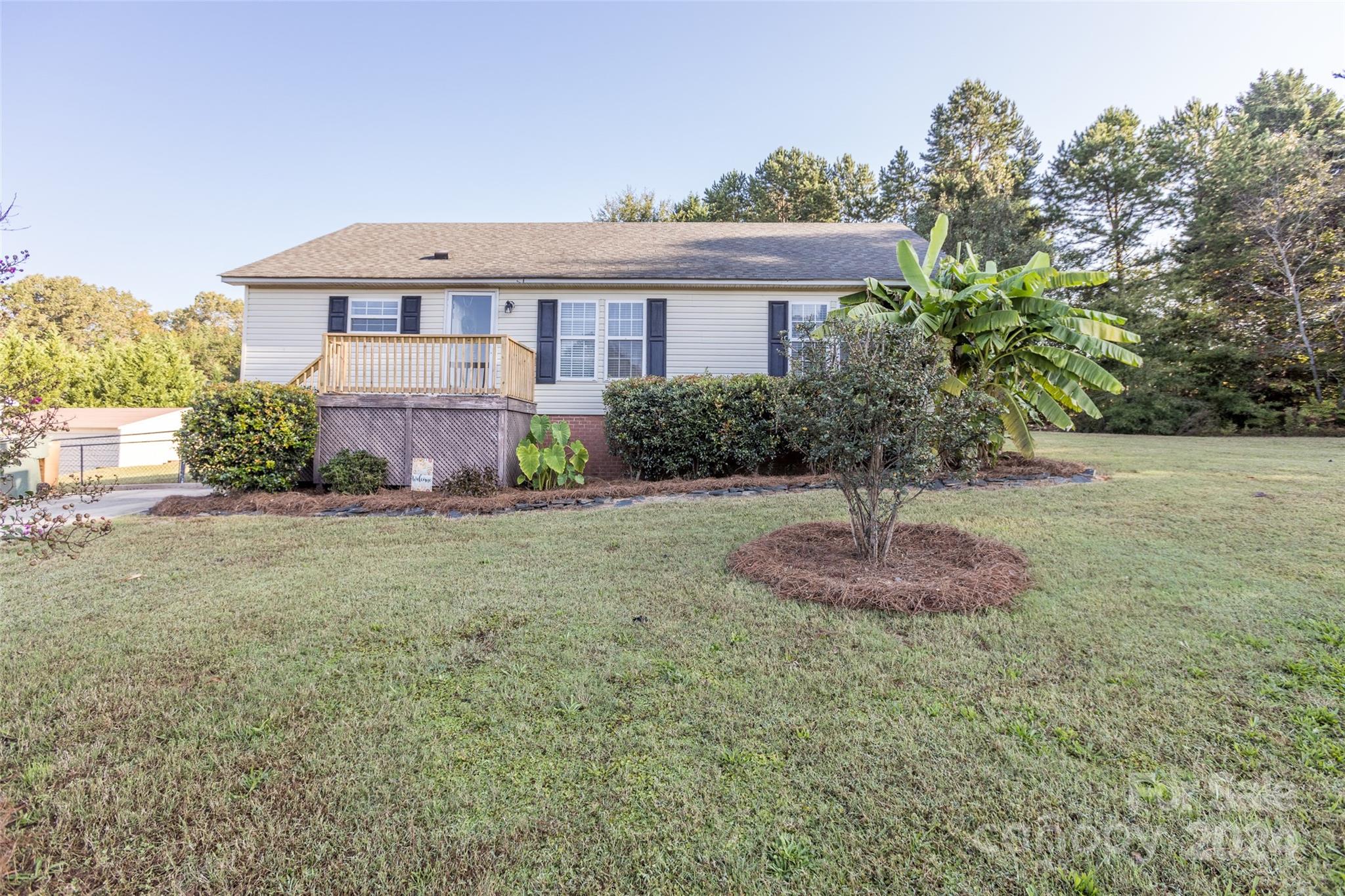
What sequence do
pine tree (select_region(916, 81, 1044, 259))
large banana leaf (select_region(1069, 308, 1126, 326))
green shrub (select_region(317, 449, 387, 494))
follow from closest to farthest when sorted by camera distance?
large banana leaf (select_region(1069, 308, 1126, 326)) → green shrub (select_region(317, 449, 387, 494)) → pine tree (select_region(916, 81, 1044, 259))

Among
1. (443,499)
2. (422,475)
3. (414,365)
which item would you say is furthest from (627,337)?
(443,499)

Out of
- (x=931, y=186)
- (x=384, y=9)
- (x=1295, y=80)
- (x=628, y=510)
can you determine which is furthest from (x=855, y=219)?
(x=628, y=510)

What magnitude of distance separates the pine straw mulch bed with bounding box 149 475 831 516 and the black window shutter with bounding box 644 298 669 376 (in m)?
3.08

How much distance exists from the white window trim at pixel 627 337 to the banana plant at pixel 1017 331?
14.7 feet

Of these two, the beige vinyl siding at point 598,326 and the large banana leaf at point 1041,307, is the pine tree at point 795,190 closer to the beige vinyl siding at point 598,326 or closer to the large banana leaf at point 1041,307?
the beige vinyl siding at point 598,326

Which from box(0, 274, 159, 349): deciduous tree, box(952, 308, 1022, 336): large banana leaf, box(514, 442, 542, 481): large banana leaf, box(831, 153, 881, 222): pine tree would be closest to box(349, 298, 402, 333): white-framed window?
box(514, 442, 542, 481): large banana leaf

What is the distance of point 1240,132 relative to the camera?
1864cm

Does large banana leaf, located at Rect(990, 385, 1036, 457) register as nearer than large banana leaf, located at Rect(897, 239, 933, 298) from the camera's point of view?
No

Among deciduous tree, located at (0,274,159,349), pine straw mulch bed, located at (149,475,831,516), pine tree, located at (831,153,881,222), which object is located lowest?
pine straw mulch bed, located at (149,475,831,516)

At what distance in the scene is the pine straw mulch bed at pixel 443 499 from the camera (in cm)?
737

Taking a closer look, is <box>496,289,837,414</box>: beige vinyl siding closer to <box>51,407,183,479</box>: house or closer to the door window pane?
the door window pane

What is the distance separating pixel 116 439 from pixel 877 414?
21.6 m

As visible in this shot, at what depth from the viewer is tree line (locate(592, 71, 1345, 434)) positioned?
16.0 metres

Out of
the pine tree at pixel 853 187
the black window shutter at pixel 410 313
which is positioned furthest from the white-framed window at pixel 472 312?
the pine tree at pixel 853 187
